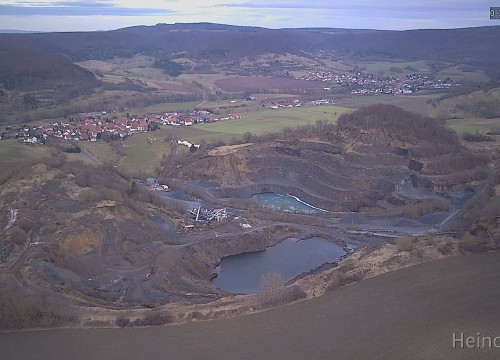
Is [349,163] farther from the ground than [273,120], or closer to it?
closer to it

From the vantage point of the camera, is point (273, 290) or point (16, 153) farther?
point (16, 153)

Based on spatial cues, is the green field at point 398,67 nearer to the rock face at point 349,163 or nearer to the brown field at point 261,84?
the brown field at point 261,84

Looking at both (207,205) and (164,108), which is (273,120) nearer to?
(164,108)

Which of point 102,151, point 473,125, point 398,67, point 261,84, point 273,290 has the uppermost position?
point 398,67

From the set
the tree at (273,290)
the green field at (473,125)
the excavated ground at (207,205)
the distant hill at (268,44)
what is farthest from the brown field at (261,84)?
the tree at (273,290)

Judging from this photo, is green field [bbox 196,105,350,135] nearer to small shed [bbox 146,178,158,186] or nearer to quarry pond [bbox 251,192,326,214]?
small shed [bbox 146,178,158,186]

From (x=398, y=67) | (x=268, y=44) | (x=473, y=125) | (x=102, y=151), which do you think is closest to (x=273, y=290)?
(x=102, y=151)

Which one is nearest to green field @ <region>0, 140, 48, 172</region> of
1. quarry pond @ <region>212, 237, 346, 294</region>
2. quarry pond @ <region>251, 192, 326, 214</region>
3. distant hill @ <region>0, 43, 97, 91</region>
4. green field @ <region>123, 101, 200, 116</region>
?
quarry pond @ <region>251, 192, 326, 214</region>
